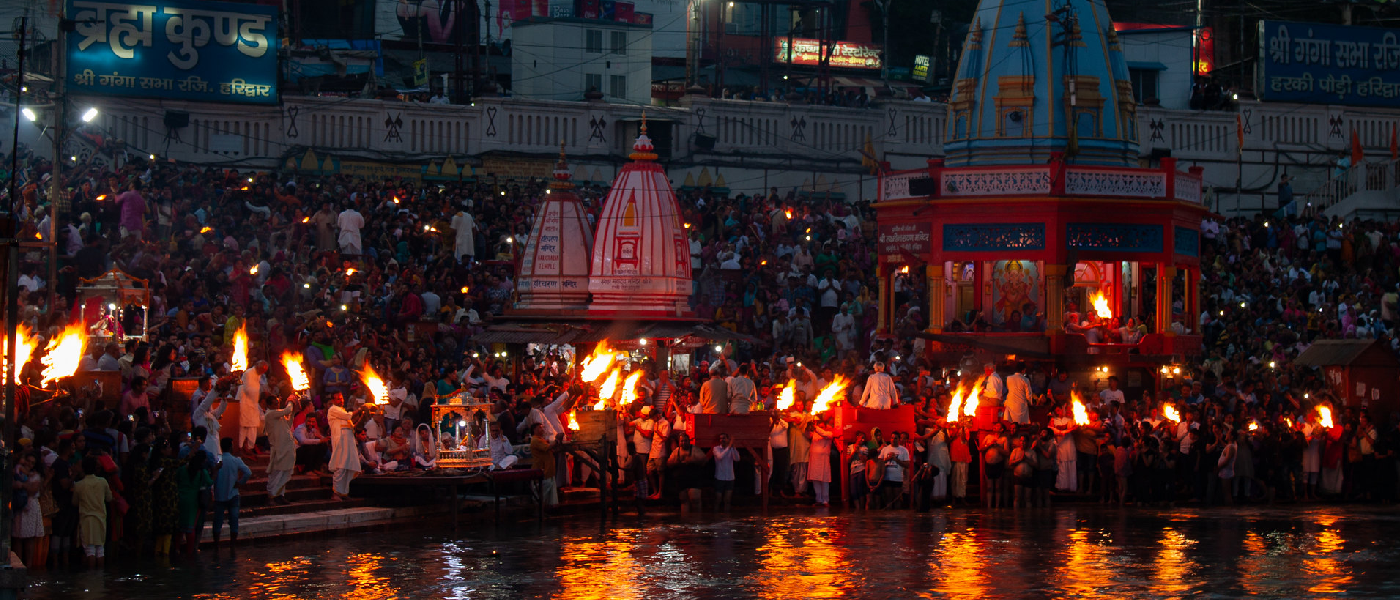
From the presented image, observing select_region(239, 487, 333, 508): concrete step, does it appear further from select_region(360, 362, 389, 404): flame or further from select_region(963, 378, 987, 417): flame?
select_region(963, 378, 987, 417): flame

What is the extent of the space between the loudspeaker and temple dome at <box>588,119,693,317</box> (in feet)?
45.4

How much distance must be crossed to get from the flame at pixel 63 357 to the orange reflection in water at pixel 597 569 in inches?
224

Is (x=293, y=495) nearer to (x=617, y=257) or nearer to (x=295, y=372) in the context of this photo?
(x=295, y=372)

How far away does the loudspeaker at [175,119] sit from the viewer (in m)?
37.8

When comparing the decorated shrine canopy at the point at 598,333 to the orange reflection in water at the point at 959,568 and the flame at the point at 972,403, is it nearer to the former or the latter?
the flame at the point at 972,403

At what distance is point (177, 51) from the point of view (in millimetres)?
37500

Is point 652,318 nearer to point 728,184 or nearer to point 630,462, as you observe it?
point 630,462

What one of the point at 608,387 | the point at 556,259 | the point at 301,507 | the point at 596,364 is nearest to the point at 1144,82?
the point at 556,259

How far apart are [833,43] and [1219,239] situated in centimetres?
2554

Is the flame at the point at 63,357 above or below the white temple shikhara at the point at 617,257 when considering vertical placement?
below

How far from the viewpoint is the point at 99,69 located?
121 feet

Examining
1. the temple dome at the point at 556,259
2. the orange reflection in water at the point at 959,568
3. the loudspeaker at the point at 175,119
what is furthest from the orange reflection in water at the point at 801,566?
the loudspeaker at the point at 175,119

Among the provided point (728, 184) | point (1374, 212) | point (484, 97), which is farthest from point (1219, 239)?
point (484, 97)

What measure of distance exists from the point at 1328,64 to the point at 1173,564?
3201 cm
